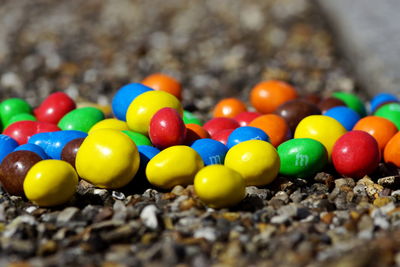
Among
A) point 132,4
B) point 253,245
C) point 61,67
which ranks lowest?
point 253,245

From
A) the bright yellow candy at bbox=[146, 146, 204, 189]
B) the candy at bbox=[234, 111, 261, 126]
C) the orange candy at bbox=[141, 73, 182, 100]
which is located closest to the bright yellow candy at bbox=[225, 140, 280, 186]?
the bright yellow candy at bbox=[146, 146, 204, 189]

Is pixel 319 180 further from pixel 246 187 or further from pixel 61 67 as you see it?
pixel 61 67

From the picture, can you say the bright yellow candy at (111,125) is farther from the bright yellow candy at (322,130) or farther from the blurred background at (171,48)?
the blurred background at (171,48)

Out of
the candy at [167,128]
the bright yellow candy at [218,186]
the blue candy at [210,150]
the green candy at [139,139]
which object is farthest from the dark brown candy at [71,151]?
the bright yellow candy at [218,186]

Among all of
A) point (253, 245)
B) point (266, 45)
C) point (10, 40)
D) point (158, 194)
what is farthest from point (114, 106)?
point (10, 40)

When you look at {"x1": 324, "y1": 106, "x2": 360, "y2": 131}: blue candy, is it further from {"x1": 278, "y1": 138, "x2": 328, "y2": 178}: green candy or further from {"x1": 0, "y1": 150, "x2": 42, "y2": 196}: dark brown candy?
{"x1": 0, "y1": 150, "x2": 42, "y2": 196}: dark brown candy

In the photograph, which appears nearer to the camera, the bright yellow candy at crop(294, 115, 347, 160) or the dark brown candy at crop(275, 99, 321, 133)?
the bright yellow candy at crop(294, 115, 347, 160)

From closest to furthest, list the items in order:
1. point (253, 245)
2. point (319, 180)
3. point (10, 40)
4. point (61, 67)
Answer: point (253, 245)
point (319, 180)
point (61, 67)
point (10, 40)
